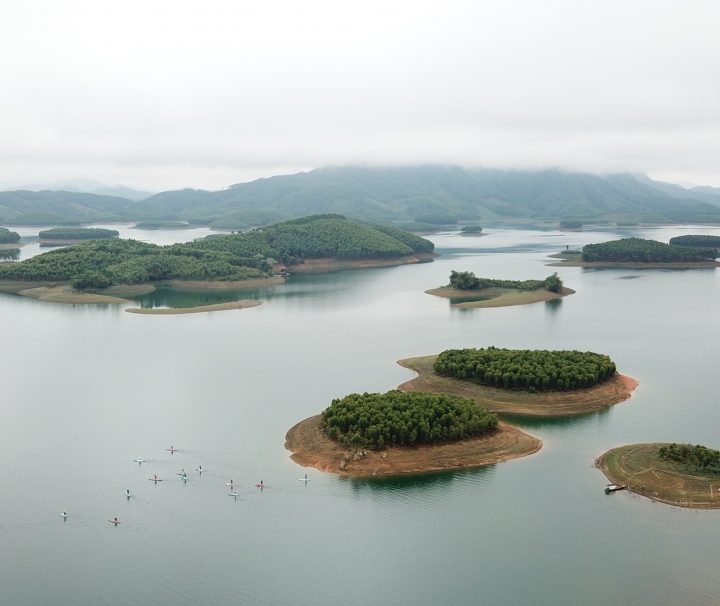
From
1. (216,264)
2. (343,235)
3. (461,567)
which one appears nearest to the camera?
(461,567)

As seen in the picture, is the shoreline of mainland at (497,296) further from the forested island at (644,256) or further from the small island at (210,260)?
the forested island at (644,256)

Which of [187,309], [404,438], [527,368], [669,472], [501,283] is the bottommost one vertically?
[669,472]

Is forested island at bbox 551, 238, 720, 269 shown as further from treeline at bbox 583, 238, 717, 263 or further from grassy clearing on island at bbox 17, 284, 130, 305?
grassy clearing on island at bbox 17, 284, 130, 305

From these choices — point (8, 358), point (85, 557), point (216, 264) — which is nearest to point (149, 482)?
point (85, 557)

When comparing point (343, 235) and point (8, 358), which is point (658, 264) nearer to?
point (343, 235)

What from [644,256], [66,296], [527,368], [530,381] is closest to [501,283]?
[644,256]

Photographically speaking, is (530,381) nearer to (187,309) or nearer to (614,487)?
(614,487)
